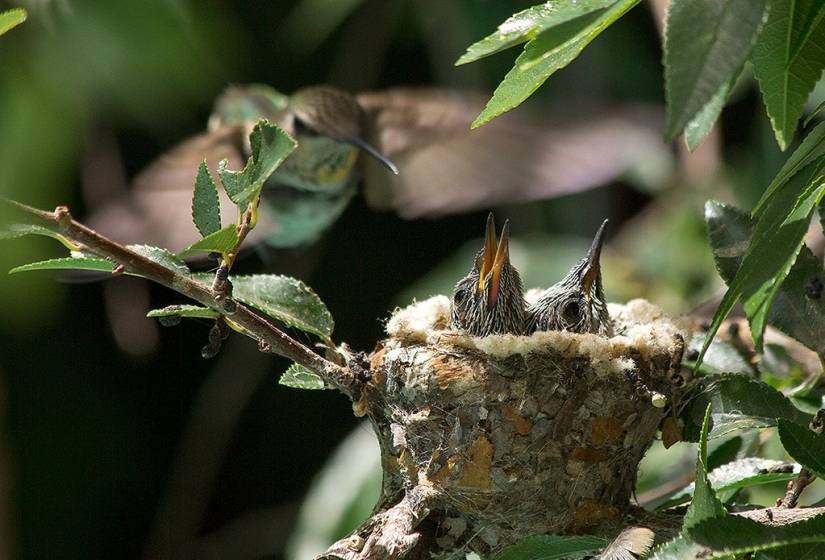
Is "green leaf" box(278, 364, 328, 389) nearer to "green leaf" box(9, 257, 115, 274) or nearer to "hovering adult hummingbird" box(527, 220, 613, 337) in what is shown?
"green leaf" box(9, 257, 115, 274)

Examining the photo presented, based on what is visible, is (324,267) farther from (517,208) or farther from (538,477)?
(538,477)

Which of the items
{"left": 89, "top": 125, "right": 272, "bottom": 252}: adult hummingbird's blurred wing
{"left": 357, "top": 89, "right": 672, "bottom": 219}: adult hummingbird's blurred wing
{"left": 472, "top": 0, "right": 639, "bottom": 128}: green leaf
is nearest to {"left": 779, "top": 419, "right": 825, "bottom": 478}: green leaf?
{"left": 472, "top": 0, "right": 639, "bottom": 128}: green leaf

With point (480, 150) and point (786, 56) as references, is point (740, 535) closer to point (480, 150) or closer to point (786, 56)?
point (786, 56)

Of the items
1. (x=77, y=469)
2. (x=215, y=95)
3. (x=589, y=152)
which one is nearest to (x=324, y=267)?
(x=215, y=95)

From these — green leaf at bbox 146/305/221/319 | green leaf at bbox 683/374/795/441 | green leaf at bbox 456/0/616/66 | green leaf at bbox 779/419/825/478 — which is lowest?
green leaf at bbox 683/374/795/441

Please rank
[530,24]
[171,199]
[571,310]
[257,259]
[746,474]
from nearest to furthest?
[530,24], [746,474], [571,310], [171,199], [257,259]

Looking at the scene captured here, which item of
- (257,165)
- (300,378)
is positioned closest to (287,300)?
(300,378)
